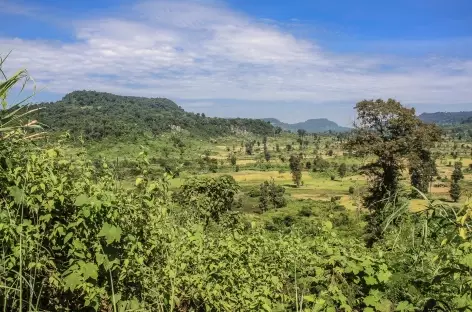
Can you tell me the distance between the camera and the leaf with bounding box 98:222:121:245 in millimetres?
3164

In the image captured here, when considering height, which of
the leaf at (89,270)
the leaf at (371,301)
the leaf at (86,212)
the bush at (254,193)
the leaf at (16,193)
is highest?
the leaf at (16,193)

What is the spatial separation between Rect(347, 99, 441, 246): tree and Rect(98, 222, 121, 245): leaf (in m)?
25.0

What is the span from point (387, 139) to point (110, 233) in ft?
88.9

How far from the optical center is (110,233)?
3195 mm

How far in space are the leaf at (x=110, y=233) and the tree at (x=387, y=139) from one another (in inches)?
983

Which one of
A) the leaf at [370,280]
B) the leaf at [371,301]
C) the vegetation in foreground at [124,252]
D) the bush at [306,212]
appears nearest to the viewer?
the vegetation in foreground at [124,252]

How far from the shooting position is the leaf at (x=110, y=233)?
10.4ft

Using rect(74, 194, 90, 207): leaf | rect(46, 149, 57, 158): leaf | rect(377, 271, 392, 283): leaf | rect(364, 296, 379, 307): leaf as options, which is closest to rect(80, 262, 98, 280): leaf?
rect(74, 194, 90, 207): leaf

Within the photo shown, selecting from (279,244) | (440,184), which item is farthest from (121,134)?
(279,244)

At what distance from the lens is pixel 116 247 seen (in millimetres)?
3523

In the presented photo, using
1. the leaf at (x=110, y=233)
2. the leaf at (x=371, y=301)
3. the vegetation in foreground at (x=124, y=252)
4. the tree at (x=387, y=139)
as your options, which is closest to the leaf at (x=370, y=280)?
the vegetation in foreground at (x=124, y=252)

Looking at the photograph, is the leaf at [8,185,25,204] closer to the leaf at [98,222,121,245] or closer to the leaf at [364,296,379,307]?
the leaf at [98,222,121,245]

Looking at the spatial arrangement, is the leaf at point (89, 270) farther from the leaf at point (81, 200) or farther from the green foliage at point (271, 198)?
the green foliage at point (271, 198)

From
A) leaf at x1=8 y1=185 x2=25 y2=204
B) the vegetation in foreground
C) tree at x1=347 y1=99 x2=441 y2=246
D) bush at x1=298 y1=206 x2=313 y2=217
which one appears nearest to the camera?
the vegetation in foreground
